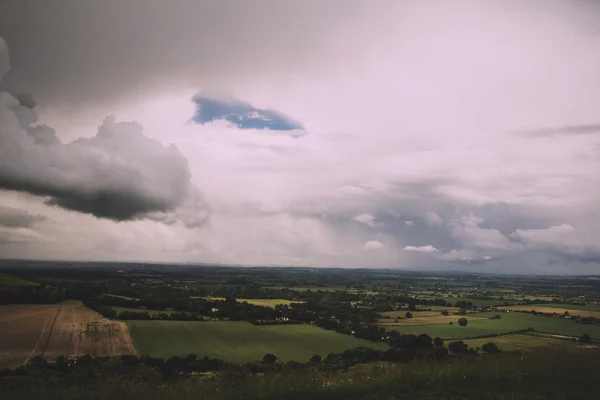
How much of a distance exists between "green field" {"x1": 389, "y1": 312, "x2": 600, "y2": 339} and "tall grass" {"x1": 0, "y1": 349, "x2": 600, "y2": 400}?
35.7 m

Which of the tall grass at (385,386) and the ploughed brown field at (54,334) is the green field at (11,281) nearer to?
the ploughed brown field at (54,334)

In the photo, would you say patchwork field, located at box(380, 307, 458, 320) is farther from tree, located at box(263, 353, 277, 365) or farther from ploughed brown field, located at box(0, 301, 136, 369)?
ploughed brown field, located at box(0, 301, 136, 369)

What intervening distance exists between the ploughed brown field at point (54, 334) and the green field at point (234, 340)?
7.57 ft

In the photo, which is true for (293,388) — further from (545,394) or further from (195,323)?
(195,323)

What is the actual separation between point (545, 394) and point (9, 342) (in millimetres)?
27663

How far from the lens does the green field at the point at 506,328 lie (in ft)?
138

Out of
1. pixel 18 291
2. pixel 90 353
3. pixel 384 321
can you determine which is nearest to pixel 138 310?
pixel 18 291

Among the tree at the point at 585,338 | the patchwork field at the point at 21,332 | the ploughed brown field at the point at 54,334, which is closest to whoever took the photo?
the patchwork field at the point at 21,332

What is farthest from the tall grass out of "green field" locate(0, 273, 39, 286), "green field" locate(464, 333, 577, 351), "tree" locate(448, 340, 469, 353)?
"green field" locate(464, 333, 577, 351)

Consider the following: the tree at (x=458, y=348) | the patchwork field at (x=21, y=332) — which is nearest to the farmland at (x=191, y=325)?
the patchwork field at (x=21, y=332)

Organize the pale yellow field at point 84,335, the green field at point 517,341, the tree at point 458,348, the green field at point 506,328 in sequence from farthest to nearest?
1. the green field at point 506,328
2. the green field at point 517,341
3. the tree at point 458,348
4. the pale yellow field at point 84,335

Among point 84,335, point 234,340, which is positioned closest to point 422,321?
point 234,340

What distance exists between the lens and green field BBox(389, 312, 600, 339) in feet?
138

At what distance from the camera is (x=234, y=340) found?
37938mm
